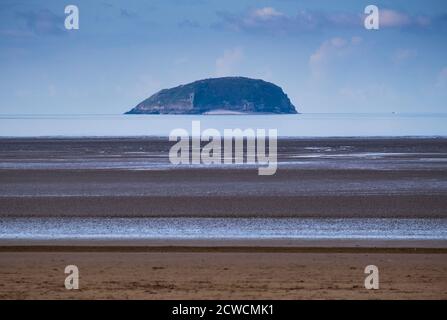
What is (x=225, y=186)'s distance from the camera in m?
27.3

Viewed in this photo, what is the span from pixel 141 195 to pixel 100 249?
33.8 feet

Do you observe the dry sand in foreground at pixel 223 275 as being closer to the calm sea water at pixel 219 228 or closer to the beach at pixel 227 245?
the beach at pixel 227 245

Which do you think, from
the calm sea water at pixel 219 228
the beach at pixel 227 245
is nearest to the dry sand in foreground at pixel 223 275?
the beach at pixel 227 245

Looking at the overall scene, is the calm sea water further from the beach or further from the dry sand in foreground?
the dry sand in foreground

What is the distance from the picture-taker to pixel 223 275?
1157 cm

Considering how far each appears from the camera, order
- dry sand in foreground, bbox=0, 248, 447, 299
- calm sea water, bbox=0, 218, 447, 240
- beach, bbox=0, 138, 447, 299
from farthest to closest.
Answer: calm sea water, bbox=0, 218, 447, 240 → beach, bbox=0, 138, 447, 299 → dry sand in foreground, bbox=0, 248, 447, 299

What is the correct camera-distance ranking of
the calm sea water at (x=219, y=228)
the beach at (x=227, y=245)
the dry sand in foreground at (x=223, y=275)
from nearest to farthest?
the dry sand in foreground at (x=223, y=275)
the beach at (x=227, y=245)
the calm sea water at (x=219, y=228)

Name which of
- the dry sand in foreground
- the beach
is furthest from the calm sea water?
the dry sand in foreground

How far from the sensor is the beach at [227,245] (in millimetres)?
10656

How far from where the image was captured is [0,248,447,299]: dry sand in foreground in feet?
33.7

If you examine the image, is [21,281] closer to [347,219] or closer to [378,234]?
[378,234]

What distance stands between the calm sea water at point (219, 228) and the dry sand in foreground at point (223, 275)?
2.14m

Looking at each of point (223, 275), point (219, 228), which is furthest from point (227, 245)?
point (223, 275)

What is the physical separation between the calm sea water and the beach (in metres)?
0.12
